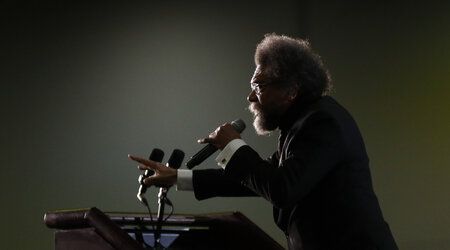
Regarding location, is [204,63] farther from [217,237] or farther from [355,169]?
[355,169]

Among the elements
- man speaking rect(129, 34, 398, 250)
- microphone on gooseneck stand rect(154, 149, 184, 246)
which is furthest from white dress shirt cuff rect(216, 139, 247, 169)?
microphone on gooseneck stand rect(154, 149, 184, 246)

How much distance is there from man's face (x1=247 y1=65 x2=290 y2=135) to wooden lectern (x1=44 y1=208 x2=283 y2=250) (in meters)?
0.42

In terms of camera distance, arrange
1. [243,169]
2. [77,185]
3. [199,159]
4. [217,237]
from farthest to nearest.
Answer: [77,185]
[217,237]
[199,159]
[243,169]

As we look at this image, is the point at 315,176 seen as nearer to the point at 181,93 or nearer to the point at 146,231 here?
the point at 146,231

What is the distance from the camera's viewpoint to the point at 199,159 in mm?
1731

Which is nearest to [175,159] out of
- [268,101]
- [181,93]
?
[268,101]

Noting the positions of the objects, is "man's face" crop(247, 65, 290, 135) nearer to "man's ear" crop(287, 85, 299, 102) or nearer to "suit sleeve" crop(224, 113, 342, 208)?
"man's ear" crop(287, 85, 299, 102)

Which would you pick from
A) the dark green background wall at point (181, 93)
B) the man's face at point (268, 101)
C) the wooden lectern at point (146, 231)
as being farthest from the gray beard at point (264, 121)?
the dark green background wall at point (181, 93)

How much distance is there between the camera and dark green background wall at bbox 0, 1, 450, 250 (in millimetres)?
3982

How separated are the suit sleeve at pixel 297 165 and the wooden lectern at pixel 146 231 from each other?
345 mm

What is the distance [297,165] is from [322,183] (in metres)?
0.13

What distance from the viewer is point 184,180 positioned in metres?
1.93

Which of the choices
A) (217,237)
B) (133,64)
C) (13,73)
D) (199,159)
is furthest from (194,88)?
(199,159)

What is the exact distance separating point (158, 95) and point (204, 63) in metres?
0.40
